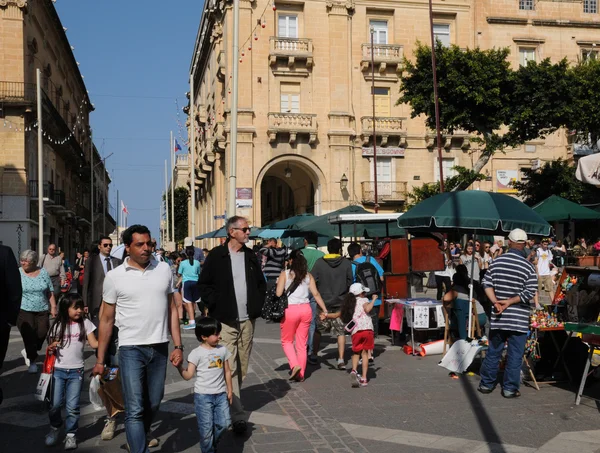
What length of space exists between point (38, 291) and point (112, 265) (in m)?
1.31

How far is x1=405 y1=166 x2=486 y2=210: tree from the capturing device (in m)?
28.1

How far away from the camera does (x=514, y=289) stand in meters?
8.12

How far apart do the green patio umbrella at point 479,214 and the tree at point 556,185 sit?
21.3m

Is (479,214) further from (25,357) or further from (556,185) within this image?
(556,185)

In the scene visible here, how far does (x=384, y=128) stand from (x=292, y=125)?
4.66 metres

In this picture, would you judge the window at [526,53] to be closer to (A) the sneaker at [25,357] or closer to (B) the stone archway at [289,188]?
(B) the stone archway at [289,188]

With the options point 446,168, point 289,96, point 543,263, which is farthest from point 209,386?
point 446,168

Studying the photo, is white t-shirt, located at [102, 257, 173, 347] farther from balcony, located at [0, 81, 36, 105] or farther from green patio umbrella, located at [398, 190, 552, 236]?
balcony, located at [0, 81, 36, 105]

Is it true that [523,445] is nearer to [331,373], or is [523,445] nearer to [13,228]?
[331,373]

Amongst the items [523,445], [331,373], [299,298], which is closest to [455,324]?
[331,373]

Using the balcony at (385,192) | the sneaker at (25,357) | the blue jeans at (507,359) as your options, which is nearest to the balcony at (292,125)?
the balcony at (385,192)

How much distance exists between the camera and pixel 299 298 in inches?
363

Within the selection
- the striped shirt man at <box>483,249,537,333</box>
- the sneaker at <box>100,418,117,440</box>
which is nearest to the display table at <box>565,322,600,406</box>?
the striped shirt man at <box>483,249,537,333</box>

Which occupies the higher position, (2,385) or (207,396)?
(207,396)
